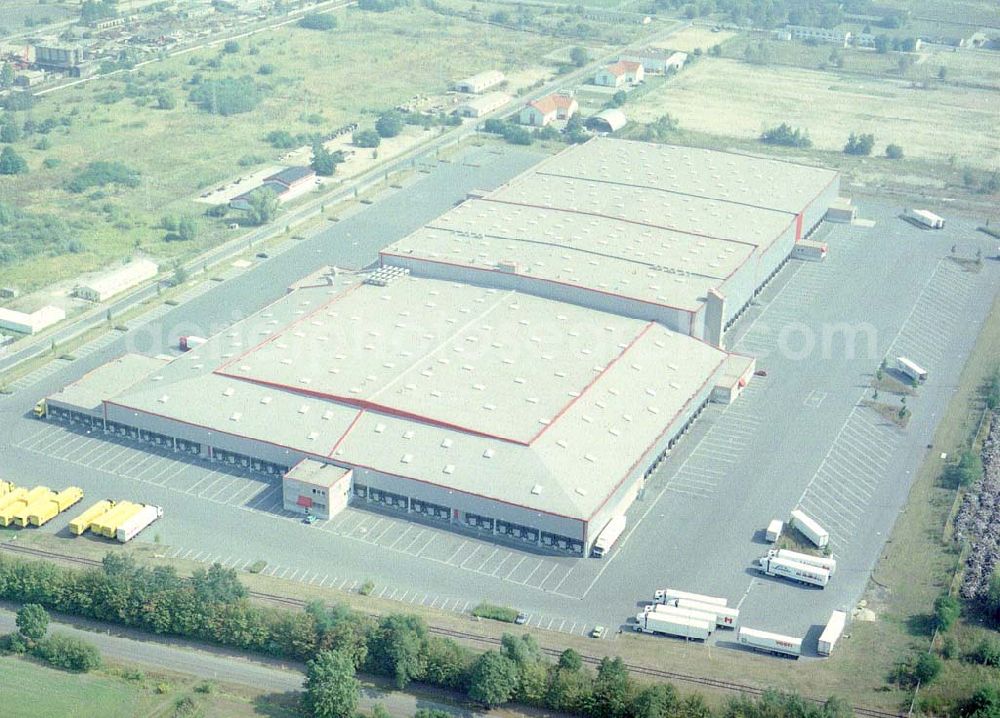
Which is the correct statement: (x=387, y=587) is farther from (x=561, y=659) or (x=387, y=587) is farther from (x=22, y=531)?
(x=22, y=531)

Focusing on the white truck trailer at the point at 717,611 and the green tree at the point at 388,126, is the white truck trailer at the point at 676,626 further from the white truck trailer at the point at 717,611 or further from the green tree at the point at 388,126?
the green tree at the point at 388,126

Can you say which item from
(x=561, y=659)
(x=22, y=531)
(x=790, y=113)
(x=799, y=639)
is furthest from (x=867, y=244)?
(x=22, y=531)

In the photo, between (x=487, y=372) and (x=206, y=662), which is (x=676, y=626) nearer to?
(x=206, y=662)

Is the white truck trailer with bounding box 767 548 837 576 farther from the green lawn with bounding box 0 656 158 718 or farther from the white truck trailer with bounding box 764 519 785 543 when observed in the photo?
the green lawn with bounding box 0 656 158 718

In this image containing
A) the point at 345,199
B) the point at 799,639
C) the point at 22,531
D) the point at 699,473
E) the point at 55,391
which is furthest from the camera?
the point at 345,199

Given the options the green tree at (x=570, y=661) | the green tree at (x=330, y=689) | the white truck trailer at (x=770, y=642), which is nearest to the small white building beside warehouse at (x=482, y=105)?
the white truck trailer at (x=770, y=642)

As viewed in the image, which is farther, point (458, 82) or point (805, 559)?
point (458, 82)

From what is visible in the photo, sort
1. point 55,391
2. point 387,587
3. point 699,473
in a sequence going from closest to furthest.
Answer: point 387,587 → point 699,473 → point 55,391
